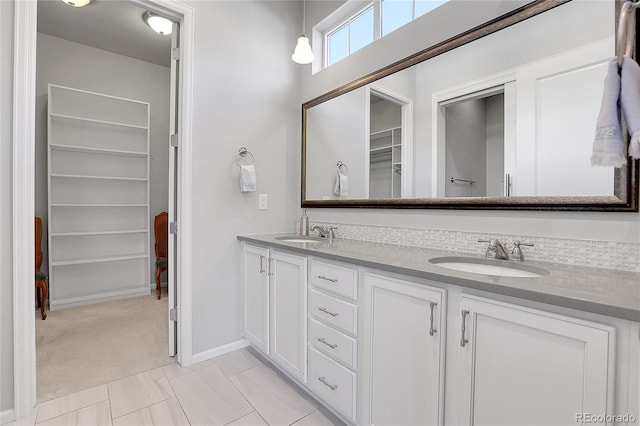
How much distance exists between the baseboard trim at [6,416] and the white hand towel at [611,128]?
108 inches

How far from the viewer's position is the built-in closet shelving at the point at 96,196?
10.2 ft

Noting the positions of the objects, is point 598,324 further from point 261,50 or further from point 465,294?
point 261,50

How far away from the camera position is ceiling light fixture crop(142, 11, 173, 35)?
2.73m

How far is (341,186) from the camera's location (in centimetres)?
226

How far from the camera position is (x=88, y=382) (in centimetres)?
183

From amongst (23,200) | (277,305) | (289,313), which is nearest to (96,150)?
(23,200)

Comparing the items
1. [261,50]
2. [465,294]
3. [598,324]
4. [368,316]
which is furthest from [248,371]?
[261,50]

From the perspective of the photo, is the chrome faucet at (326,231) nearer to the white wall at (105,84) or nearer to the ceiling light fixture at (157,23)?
the ceiling light fixture at (157,23)

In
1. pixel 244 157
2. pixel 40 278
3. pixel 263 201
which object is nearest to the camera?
pixel 244 157

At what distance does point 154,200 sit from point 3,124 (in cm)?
244

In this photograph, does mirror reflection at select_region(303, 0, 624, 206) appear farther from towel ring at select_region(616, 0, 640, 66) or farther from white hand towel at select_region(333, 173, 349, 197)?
towel ring at select_region(616, 0, 640, 66)

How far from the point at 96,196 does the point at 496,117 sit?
3960 mm
